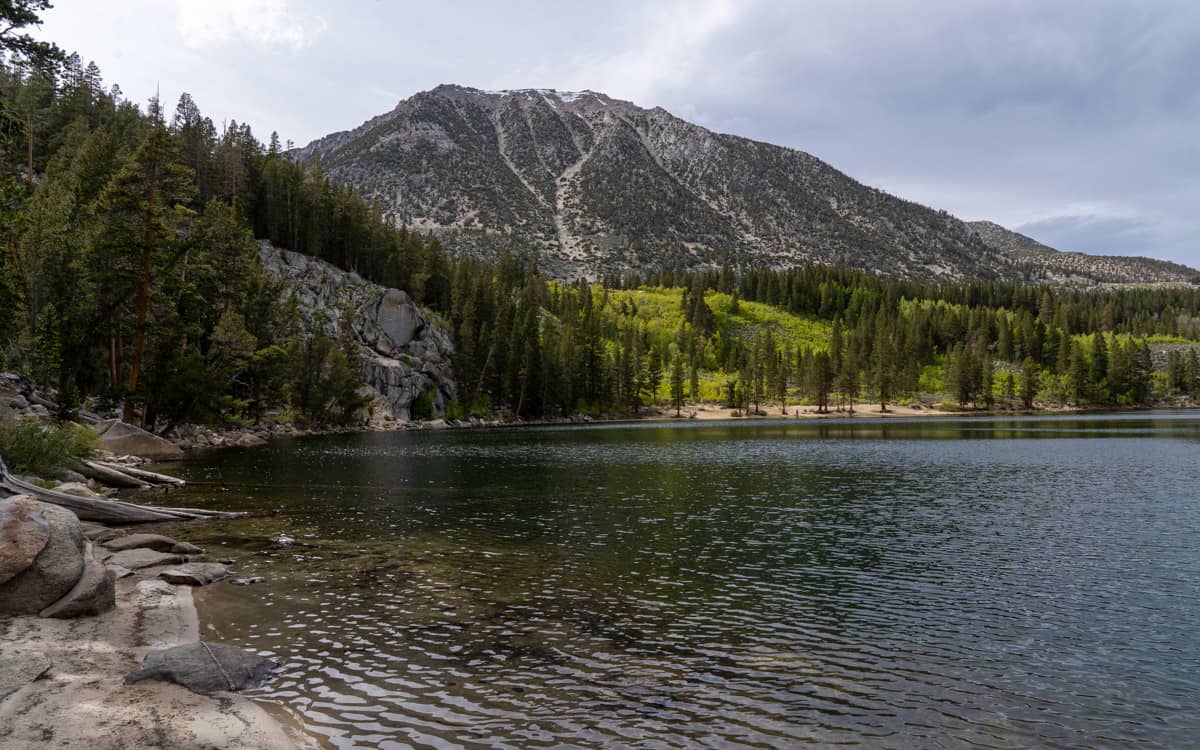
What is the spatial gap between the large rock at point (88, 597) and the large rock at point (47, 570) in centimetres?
19

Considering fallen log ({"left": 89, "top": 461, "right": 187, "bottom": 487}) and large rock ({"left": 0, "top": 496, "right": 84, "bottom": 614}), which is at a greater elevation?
large rock ({"left": 0, "top": 496, "right": 84, "bottom": 614})

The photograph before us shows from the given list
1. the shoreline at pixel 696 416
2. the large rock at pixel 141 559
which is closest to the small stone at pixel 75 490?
the large rock at pixel 141 559

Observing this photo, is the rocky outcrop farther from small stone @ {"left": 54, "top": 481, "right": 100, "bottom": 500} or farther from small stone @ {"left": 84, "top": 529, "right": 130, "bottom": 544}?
small stone @ {"left": 54, "top": 481, "right": 100, "bottom": 500}

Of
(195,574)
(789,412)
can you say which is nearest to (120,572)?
(195,574)

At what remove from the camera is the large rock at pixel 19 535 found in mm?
13852

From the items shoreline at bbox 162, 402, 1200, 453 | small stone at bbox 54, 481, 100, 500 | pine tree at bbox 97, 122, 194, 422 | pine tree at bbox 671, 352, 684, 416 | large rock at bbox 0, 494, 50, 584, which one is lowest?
shoreline at bbox 162, 402, 1200, 453

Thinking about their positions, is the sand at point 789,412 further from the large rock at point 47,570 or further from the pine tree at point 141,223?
the large rock at point 47,570

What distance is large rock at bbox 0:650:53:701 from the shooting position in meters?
10.3

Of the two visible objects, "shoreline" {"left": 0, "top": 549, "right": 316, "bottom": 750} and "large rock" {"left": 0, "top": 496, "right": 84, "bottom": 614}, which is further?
"large rock" {"left": 0, "top": 496, "right": 84, "bottom": 614}

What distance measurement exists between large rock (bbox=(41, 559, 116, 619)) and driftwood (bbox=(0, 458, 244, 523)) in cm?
757

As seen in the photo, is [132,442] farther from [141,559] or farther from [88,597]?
[88,597]

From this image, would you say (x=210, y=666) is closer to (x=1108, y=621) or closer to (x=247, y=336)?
(x=1108, y=621)

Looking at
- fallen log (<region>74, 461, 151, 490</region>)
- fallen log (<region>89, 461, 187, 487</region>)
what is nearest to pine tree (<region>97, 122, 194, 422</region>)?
fallen log (<region>89, 461, 187, 487</region>)

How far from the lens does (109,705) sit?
34.1 feet
